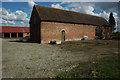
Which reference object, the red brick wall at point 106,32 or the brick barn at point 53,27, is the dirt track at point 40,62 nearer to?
the brick barn at point 53,27

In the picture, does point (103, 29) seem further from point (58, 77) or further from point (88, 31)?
point (58, 77)

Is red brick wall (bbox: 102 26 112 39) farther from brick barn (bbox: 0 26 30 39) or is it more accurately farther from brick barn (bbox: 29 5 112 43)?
brick barn (bbox: 0 26 30 39)

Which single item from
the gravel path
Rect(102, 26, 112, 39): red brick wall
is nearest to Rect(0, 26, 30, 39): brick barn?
Rect(102, 26, 112, 39): red brick wall

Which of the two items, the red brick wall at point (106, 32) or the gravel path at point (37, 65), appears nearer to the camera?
the gravel path at point (37, 65)

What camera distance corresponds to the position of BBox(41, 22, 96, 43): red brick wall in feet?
59.9

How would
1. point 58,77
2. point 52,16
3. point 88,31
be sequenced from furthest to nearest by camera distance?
point 88,31, point 52,16, point 58,77

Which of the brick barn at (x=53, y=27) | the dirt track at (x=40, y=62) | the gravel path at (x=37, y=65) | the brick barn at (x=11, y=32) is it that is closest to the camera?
the gravel path at (x=37, y=65)

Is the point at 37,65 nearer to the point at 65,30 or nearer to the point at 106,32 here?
the point at 65,30

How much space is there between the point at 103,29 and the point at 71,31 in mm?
14916

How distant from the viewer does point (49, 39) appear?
18.7 m

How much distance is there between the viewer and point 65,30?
21.5 m

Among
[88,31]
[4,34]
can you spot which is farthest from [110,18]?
[4,34]

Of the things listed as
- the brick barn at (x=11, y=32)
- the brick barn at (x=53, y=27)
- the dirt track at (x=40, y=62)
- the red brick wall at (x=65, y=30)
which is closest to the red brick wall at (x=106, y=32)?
the red brick wall at (x=65, y=30)

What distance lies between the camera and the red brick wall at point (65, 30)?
18.2 meters
